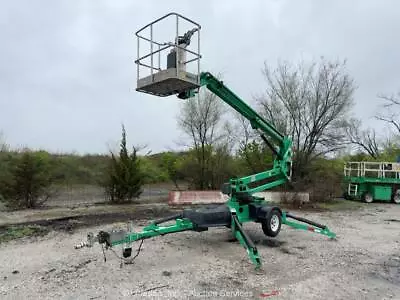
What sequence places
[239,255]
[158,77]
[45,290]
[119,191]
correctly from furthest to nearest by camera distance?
[119,191]
[239,255]
[158,77]
[45,290]

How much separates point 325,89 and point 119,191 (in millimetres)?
Answer: 14408

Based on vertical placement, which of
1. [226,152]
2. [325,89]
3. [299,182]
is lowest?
[299,182]

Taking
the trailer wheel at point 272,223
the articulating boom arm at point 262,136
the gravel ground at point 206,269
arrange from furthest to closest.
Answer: the trailer wheel at point 272,223 → the articulating boom arm at point 262,136 → the gravel ground at point 206,269

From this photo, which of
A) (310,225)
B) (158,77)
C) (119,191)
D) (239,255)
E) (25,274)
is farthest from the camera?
(119,191)

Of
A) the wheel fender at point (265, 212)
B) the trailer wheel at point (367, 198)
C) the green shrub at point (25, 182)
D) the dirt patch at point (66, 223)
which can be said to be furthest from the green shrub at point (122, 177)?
the trailer wheel at point (367, 198)

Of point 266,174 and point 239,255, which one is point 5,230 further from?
point 266,174

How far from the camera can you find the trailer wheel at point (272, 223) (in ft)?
27.3

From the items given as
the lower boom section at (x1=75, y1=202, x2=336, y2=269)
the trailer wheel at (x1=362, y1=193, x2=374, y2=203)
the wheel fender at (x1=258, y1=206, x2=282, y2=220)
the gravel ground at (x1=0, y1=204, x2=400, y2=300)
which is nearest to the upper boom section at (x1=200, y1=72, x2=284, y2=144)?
the lower boom section at (x1=75, y1=202, x2=336, y2=269)

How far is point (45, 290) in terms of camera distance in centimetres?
520

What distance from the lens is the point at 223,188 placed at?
8.70 m

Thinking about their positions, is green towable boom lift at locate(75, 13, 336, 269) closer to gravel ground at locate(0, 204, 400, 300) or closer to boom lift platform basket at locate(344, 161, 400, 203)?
gravel ground at locate(0, 204, 400, 300)

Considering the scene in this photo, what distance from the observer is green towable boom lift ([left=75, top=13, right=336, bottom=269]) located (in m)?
6.28

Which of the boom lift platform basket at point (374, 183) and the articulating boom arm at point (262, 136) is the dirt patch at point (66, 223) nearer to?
the articulating boom arm at point (262, 136)

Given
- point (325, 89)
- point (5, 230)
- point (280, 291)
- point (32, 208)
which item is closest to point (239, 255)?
point (280, 291)
